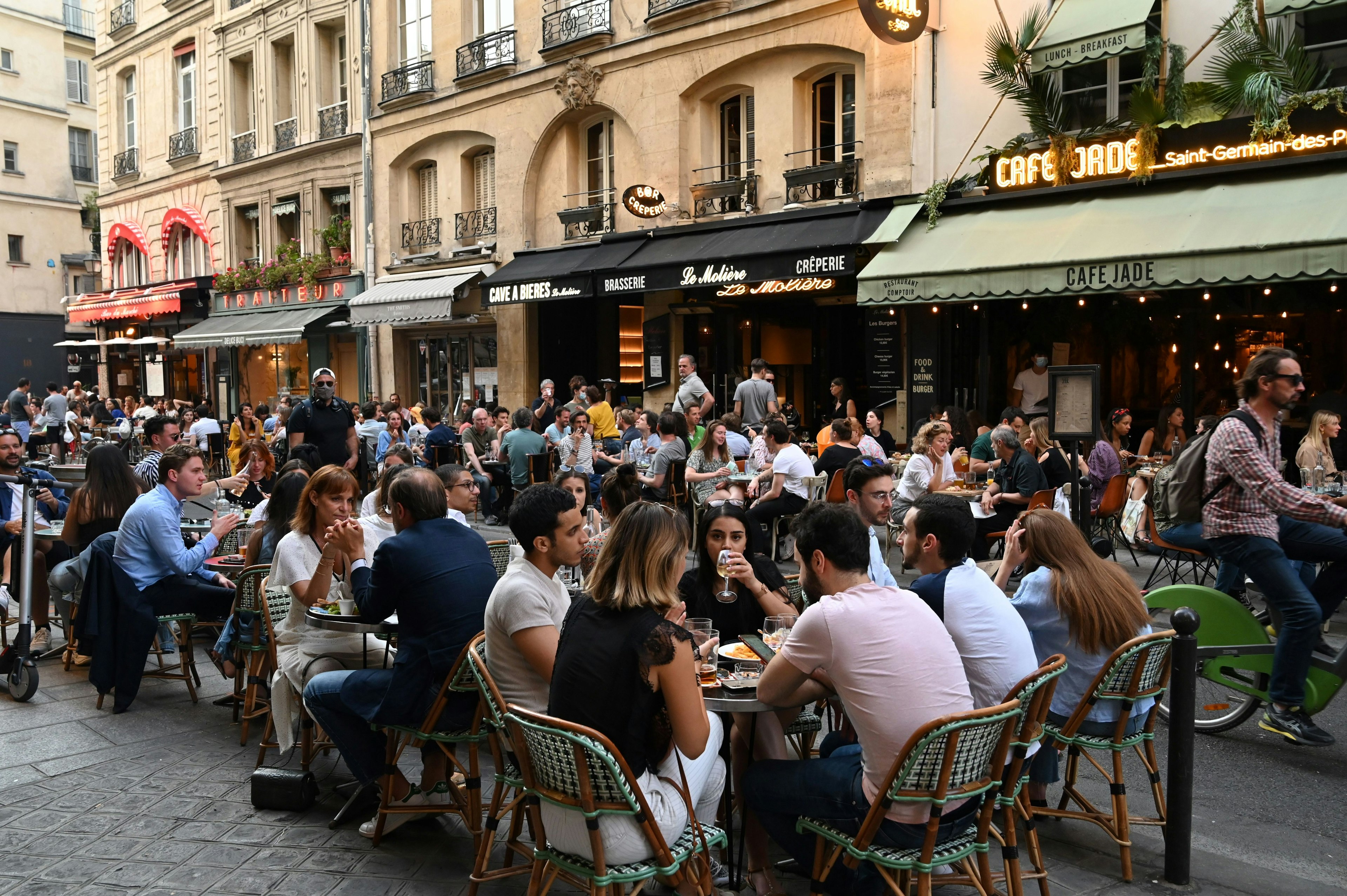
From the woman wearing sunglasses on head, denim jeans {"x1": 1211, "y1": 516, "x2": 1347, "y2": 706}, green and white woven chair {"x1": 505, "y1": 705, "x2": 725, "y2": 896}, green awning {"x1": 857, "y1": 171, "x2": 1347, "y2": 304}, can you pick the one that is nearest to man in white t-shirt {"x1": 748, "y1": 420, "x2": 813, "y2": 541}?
the woman wearing sunglasses on head

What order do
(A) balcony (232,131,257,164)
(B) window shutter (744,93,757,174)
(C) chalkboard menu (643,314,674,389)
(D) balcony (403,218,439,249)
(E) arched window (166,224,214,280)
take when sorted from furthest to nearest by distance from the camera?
(E) arched window (166,224,214,280) < (A) balcony (232,131,257,164) < (D) balcony (403,218,439,249) < (C) chalkboard menu (643,314,674,389) < (B) window shutter (744,93,757,174)

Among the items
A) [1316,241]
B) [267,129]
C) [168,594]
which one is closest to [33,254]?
[267,129]

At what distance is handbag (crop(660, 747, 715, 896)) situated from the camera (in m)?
3.20

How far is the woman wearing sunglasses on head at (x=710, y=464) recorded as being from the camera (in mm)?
10125

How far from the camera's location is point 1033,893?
146 inches

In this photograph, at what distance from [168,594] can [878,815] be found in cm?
464

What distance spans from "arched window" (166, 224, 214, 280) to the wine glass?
26.4 metres

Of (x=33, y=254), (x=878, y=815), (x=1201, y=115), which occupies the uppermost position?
(x=33, y=254)

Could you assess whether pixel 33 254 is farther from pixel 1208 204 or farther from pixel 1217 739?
pixel 1217 739

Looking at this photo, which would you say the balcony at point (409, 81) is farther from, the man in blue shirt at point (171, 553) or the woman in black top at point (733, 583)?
the woman in black top at point (733, 583)

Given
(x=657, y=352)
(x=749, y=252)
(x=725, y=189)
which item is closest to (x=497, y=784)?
(x=749, y=252)

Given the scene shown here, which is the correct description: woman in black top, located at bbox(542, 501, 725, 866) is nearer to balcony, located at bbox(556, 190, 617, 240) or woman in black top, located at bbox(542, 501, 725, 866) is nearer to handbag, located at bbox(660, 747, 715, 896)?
handbag, located at bbox(660, 747, 715, 896)

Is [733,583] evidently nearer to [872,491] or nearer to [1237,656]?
[872,491]

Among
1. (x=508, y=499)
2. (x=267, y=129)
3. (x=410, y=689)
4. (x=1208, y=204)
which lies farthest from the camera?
(x=267, y=129)
